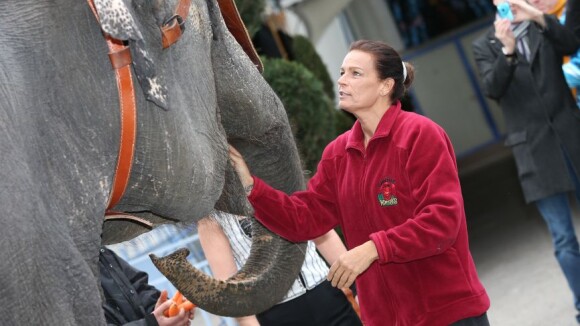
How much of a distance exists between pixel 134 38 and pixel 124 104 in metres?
0.12

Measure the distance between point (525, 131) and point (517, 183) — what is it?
249 inches

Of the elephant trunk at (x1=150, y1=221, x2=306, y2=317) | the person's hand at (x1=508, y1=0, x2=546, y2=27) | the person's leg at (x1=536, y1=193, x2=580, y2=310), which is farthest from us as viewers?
the person's leg at (x1=536, y1=193, x2=580, y2=310)

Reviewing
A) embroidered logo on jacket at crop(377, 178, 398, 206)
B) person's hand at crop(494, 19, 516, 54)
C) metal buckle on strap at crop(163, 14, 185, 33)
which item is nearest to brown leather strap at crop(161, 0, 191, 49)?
metal buckle on strap at crop(163, 14, 185, 33)

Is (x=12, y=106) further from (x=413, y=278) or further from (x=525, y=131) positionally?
(x=525, y=131)

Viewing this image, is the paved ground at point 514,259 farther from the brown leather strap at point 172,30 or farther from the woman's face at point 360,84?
the brown leather strap at point 172,30

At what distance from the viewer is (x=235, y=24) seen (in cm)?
250

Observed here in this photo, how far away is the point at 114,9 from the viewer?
1749 millimetres

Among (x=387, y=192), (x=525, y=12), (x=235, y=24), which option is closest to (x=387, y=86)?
(x=387, y=192)

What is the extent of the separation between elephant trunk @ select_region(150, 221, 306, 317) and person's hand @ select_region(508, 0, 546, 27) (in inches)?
137

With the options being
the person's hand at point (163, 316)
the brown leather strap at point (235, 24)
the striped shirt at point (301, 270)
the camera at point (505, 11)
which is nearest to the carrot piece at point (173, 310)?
the person's hand at point (163, 316)

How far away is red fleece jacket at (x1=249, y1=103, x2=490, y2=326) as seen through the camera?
3.24 meters

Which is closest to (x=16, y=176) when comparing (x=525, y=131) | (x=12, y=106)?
(x=12, y=106)

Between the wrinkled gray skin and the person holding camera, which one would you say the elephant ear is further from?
the person holding camera

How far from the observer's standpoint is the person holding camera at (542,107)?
19.3 feet
